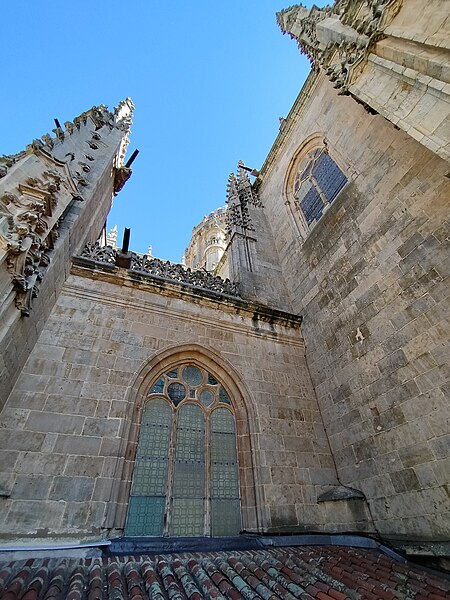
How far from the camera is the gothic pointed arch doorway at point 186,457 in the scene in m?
4.07

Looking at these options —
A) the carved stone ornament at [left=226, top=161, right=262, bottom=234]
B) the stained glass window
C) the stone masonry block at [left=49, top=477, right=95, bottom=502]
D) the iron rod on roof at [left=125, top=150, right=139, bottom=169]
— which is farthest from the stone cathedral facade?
the carved stone ornament at [left=226, top=161, right=262, bottom=234]

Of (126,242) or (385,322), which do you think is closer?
(385,322)

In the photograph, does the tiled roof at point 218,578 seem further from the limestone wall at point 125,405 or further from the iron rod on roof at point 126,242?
the iron rod on roof at point 126,242

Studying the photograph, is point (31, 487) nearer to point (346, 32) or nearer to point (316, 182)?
point (316, 182)

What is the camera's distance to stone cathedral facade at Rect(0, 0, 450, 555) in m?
3.62

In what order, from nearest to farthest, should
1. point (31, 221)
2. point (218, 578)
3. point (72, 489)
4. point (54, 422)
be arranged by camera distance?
point (218, 578) → point (72, 489) → point (31, 221) → point (54, 422)

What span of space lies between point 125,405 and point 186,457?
4.31ft

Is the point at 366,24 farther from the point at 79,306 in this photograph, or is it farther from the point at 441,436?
the point at 79,306

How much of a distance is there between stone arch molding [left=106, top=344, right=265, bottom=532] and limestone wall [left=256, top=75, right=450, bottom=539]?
1673mm

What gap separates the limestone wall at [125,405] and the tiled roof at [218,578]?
839 millimetres

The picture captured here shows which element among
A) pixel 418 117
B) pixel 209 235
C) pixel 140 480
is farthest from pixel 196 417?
pixel 209 235

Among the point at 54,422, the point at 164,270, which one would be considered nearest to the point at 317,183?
the point at 164,270

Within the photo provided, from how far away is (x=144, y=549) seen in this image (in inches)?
134

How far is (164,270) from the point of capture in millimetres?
6777
